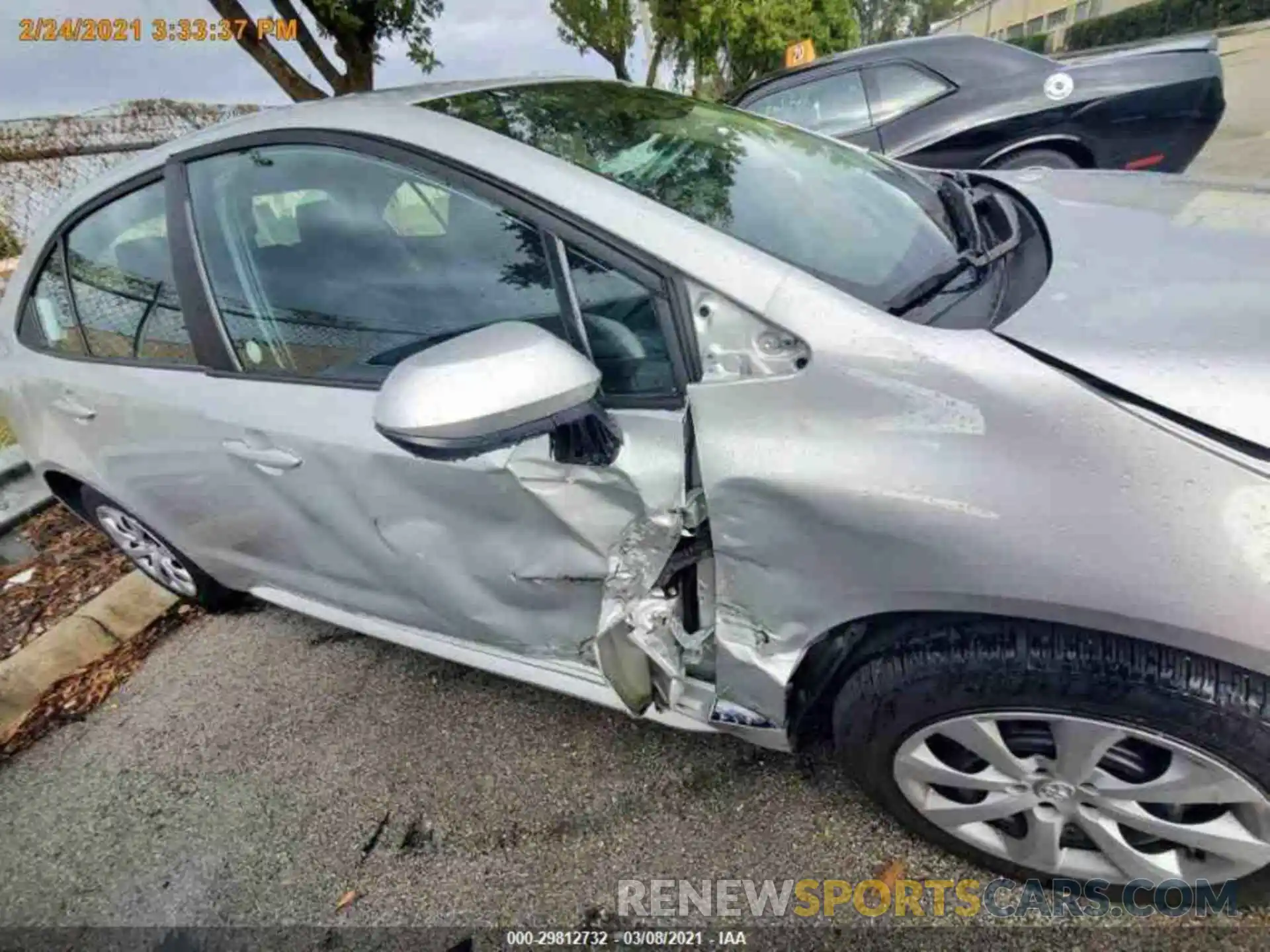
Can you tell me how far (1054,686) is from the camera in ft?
4.01

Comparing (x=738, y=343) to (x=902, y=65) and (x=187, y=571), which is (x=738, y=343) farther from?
(x=902, y=65)

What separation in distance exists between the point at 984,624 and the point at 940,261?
2.45 ft

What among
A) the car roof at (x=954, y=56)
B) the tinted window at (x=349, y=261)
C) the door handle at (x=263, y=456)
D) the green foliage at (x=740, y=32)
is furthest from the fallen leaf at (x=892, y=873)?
the green foliage at (x=740, y=32)

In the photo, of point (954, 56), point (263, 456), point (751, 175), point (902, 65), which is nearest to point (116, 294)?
point (263, 456)

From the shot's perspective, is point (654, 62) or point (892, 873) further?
point (654, 62)

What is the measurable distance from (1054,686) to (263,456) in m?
1.70

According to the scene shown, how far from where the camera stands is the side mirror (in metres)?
1.20

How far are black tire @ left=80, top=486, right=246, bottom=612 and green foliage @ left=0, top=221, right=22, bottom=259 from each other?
5.11 m

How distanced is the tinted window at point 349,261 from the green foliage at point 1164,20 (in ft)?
77.8

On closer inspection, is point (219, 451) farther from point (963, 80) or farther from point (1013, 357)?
point (963, 80)

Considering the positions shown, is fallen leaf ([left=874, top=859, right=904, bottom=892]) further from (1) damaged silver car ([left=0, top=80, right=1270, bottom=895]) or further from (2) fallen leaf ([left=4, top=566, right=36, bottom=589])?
(2) fallen leaf ([left=4, top=566, right=36, bottom=589])

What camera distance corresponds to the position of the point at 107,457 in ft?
7.52

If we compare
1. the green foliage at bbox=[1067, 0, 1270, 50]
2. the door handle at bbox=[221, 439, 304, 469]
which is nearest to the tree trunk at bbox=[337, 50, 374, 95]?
the door handle at bbox=[221, 439, 304, 469]

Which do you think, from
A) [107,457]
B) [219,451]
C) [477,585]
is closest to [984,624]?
[477,585]
